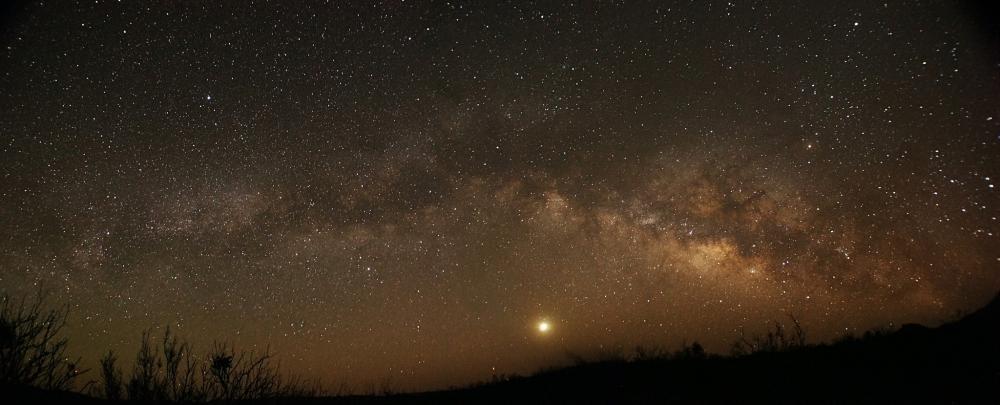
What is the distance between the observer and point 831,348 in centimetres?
1138

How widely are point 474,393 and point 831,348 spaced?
9.32 m

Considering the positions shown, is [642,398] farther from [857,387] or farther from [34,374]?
[34,374]

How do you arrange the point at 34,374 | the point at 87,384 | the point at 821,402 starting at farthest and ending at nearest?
the point at 87,384, the point at 34,374, the point at 821,402

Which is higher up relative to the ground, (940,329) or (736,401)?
(940,329)

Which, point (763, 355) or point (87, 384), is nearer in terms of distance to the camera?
point (87, 384)

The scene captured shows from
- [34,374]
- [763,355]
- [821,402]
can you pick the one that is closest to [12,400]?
[34,374]

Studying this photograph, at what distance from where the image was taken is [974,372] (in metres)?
8.33

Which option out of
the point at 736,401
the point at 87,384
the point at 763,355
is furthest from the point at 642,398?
the point at 87,384

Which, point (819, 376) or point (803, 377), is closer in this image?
point (819, 376)

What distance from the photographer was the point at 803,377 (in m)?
9.47

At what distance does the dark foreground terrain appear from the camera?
805 cm

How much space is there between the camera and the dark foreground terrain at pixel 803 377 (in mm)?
8055

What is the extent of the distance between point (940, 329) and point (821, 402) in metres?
6.19

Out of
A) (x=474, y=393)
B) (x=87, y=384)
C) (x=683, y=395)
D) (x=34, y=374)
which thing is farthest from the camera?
(x=474, y=393)
